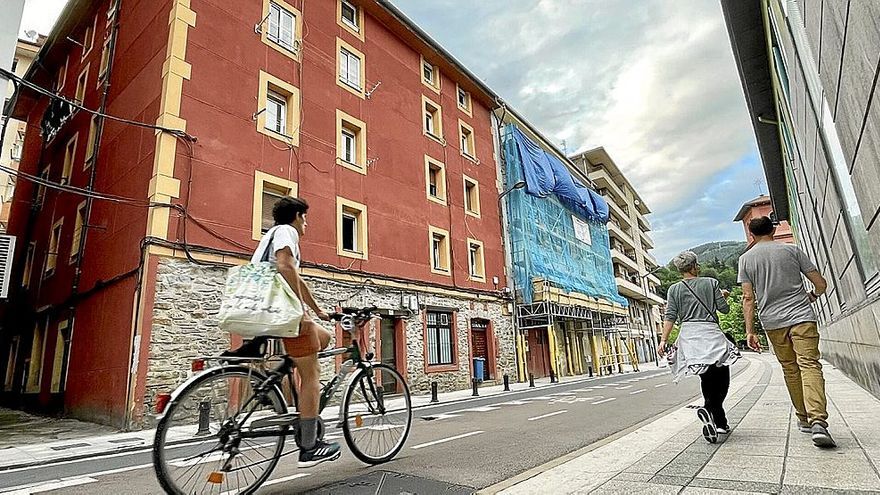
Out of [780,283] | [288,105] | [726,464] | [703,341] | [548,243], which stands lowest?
[726,464]

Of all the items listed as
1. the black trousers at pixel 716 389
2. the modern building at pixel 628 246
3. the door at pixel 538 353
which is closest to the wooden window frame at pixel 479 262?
the door at pixel 538 353

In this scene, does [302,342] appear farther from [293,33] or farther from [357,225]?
[293,33]

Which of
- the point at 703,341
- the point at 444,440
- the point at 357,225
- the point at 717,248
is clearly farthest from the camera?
the point at 717,248

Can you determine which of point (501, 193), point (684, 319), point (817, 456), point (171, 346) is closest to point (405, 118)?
point (501, 193)

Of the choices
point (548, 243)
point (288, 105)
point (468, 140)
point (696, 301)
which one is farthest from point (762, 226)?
point (548, 243)

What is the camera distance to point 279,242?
3.18m

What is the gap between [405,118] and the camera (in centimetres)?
1873

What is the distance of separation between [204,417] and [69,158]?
17.9 m

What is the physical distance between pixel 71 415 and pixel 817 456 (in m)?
14.6

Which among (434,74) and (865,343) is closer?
(865,343)

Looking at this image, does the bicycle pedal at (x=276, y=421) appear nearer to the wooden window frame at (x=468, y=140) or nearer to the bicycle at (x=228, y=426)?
the bicycle at (x=228, y=426)

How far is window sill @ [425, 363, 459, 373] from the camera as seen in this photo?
1639 centimetres

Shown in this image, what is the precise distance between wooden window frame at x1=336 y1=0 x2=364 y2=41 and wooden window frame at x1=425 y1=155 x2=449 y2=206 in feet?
17.1

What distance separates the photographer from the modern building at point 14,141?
22.9m
